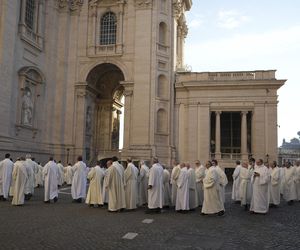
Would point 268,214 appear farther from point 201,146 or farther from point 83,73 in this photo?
point 83,73

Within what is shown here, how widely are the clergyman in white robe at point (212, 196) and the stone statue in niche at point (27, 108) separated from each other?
18.8 meters

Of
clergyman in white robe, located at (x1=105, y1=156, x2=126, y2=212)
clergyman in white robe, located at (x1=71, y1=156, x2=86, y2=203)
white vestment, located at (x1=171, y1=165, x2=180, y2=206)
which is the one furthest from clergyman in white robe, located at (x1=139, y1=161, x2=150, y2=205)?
clergyman in white robe, located at (x1=71, y1=156, x2=86, y2=203)

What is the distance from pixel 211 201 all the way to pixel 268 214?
258 cm

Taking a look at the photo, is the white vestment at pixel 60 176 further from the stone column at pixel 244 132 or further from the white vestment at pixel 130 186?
the stone column at pixel 244 132

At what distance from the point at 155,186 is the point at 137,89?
64.3 feet

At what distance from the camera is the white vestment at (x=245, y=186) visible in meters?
16.2

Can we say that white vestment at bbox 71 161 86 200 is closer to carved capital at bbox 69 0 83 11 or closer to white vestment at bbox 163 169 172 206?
white vestment at bbox 163 169 172 206

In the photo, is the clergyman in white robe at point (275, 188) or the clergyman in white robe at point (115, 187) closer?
the clergyman in white robe at point (115, 187)

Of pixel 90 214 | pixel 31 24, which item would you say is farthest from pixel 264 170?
A: pixel 31 24

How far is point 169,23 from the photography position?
35.3 metres

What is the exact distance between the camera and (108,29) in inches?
1414

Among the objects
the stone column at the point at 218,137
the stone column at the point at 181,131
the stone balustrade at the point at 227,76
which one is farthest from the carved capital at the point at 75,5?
the stone column at the point at 218,137

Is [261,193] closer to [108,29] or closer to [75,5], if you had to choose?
[108,29]

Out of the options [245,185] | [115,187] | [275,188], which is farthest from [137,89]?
[115,187]
